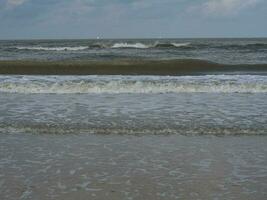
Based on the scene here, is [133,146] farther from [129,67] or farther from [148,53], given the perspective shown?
[148,53]

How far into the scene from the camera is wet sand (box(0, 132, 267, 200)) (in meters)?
4.76

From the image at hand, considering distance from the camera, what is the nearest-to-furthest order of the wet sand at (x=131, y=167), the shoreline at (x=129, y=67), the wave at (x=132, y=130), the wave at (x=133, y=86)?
A: the wet sand at (x=131, y=167)
the wave at (x=132, y=130)
the wave at (x=133, y=86)
the shoreline at (x=129, y=67)

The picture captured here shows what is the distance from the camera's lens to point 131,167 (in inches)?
223

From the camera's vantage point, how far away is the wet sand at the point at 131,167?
4.76m

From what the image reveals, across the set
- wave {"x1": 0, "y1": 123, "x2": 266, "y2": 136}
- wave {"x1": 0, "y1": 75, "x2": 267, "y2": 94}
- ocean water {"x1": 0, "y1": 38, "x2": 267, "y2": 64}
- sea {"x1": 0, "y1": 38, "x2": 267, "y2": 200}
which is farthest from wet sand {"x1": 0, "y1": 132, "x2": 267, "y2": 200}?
ocean water {"x1": 0, "y1": 38, "x2": 267, "y2": 64}

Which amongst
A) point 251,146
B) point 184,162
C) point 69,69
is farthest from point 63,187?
point 69,69

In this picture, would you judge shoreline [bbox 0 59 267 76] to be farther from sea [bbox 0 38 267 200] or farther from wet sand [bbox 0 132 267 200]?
wet sand [bbox 0 132 267 200]

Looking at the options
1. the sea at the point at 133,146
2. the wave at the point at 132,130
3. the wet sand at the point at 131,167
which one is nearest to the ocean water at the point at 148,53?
the sea at the point at 133,146

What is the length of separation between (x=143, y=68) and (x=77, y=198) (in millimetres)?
19293

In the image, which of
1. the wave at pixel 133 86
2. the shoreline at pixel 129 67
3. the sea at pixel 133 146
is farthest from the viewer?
the shoreline at pixel 129 67

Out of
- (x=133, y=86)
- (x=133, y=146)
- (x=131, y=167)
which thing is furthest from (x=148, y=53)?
(x=131, y=167)

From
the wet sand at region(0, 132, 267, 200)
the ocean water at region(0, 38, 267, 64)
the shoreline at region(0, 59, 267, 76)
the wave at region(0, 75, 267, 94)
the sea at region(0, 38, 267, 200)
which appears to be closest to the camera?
the wet sand at region(0, 132, 267, 200)

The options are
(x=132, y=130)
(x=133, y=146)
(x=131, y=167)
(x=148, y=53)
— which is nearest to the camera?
(x=131, y=167)

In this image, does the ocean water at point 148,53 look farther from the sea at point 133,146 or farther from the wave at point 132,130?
the wave at point 132,130
